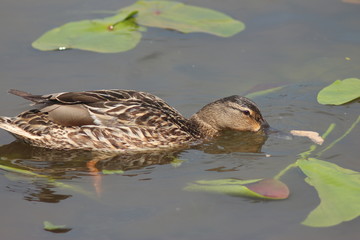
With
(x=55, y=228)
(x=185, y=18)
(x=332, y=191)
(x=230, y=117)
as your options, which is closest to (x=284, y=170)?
(x=332, y=191)

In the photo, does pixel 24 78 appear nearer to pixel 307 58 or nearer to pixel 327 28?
pixel 307 58

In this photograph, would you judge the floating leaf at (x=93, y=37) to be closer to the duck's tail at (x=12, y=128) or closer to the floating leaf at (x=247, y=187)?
the duck's tail at (x=12, y=128)

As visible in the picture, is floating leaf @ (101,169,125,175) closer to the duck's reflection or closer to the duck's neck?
the duck's reflection

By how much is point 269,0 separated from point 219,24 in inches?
73.7

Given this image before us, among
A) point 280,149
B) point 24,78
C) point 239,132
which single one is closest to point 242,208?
point 280,149

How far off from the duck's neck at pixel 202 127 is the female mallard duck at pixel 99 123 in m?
0.33

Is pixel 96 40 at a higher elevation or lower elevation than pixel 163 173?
higher

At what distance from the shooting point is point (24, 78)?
35.3ft

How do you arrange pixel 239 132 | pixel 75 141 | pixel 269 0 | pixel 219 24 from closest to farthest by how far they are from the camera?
pixel 75 141 < pixel 239 132 < pixel 219 24 < pixel 269 0

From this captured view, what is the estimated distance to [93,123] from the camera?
30.4ft

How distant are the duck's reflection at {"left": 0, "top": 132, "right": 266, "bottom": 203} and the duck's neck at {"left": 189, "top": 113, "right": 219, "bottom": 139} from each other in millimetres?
251

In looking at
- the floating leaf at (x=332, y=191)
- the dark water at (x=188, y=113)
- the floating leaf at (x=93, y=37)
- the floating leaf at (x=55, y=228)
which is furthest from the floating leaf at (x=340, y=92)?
the floating leaf at (x=55, y=228)

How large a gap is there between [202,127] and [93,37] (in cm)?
253

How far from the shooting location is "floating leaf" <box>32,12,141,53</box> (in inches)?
437
